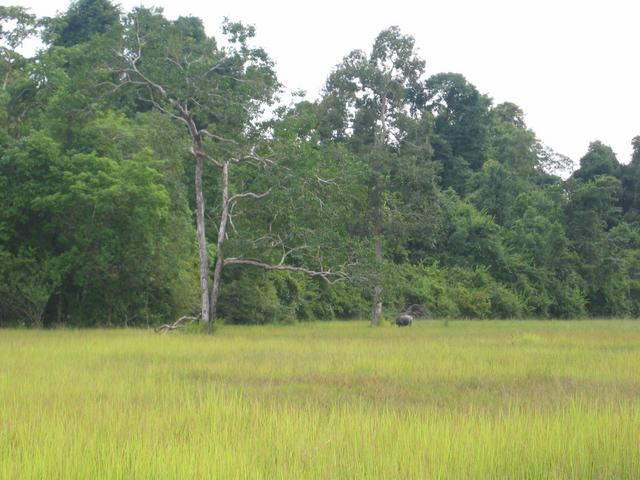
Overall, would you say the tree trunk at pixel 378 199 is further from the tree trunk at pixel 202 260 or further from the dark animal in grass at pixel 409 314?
the tree trunk at pixel 202 260

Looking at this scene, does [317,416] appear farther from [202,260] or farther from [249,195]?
[249,195]

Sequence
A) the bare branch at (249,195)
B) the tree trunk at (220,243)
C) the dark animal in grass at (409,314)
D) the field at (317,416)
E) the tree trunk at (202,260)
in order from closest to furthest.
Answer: the field at (317,416)
the tree trunk at (202,260)
the tree trunk at (220,243)
the bare branch at (249,195)
the dark animal in grass at (409,314)

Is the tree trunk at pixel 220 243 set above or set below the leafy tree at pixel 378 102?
below

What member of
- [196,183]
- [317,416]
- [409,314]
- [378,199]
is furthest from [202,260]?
[409,314]

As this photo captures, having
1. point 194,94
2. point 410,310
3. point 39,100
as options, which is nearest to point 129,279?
point 194,94

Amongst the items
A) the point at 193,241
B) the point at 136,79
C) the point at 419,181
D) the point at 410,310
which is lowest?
the point at 410,310

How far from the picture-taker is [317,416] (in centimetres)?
619

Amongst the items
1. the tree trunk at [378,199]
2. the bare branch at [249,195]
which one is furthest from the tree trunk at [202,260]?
the tree trunk at [378,199]

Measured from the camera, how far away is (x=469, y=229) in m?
43.6

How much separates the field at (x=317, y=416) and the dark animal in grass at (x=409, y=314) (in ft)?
48.5

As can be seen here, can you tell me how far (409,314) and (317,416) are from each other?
1146 inches

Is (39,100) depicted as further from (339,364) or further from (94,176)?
(339,364)

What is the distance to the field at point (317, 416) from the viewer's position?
4.62 m

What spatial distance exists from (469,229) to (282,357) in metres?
32.6
